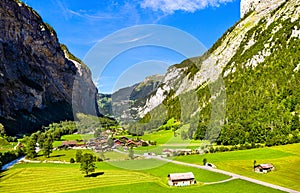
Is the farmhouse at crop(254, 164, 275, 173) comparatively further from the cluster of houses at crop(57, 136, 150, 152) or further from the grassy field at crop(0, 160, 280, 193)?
the cluster of houses at crop(57, 136, 150, 152)

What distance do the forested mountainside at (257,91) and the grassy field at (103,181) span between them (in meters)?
24.9

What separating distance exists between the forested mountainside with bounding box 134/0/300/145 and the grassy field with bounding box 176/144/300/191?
40.6ft

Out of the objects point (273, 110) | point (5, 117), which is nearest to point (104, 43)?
point (273, 110)

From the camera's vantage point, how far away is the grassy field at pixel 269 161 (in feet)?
193

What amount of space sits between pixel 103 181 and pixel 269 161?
4033 cm

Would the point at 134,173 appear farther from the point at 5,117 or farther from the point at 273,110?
the point at 5,117

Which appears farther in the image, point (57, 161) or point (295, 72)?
point (295, 72)

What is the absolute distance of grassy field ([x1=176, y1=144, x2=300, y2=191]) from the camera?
2321 inches

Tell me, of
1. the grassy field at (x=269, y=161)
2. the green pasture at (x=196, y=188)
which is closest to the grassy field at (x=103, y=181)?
the green pasture at (x=196, y=188)

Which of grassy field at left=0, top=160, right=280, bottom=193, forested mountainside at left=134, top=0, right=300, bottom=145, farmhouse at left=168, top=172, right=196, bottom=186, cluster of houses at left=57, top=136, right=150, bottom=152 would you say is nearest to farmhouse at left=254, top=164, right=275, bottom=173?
grassy field at left=0, top=160, right=280, bottom=193

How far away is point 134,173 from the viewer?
224 ft

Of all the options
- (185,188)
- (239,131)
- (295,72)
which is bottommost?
(185,188)

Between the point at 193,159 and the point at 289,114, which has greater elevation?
the point at 289,114

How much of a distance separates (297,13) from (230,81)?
→ 48.0 m
